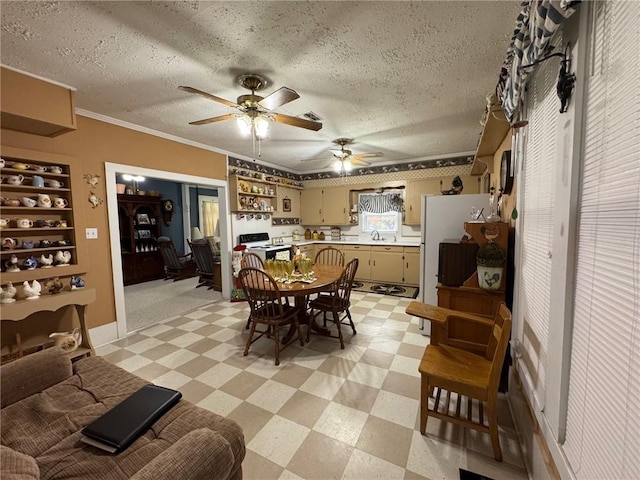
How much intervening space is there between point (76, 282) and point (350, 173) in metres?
4.95

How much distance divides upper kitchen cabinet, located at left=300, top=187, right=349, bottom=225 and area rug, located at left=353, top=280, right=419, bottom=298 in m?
1.49

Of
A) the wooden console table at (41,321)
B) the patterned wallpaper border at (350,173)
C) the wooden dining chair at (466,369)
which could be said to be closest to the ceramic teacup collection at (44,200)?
the wooden console table at (41,321)

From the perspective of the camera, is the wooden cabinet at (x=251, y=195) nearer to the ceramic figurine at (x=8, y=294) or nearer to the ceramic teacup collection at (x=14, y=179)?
the ceramic teacup collection at (x=14, y=179)

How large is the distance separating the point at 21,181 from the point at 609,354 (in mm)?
3929

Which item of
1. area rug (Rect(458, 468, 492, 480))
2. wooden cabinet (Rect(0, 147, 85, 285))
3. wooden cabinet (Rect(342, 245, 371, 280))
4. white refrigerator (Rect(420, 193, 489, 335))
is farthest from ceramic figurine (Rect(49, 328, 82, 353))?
wooden cabinet (Rect(342, 245, 371, 280))

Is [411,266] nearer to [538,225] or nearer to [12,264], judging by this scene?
[538,225]

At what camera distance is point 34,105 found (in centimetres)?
211

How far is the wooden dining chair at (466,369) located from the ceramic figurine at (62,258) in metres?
3.27

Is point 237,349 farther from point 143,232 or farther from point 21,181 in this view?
point 143,232

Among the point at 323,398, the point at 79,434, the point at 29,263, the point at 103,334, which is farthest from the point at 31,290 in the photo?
the point at 323,398

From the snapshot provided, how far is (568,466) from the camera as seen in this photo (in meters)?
0.94

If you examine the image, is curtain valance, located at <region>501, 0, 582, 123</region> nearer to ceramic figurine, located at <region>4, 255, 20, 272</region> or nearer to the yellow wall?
the yellow wall

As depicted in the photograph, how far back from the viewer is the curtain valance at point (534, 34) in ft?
2.95

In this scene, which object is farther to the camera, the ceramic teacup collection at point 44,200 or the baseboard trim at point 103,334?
the baseboard trim at point 103,334
